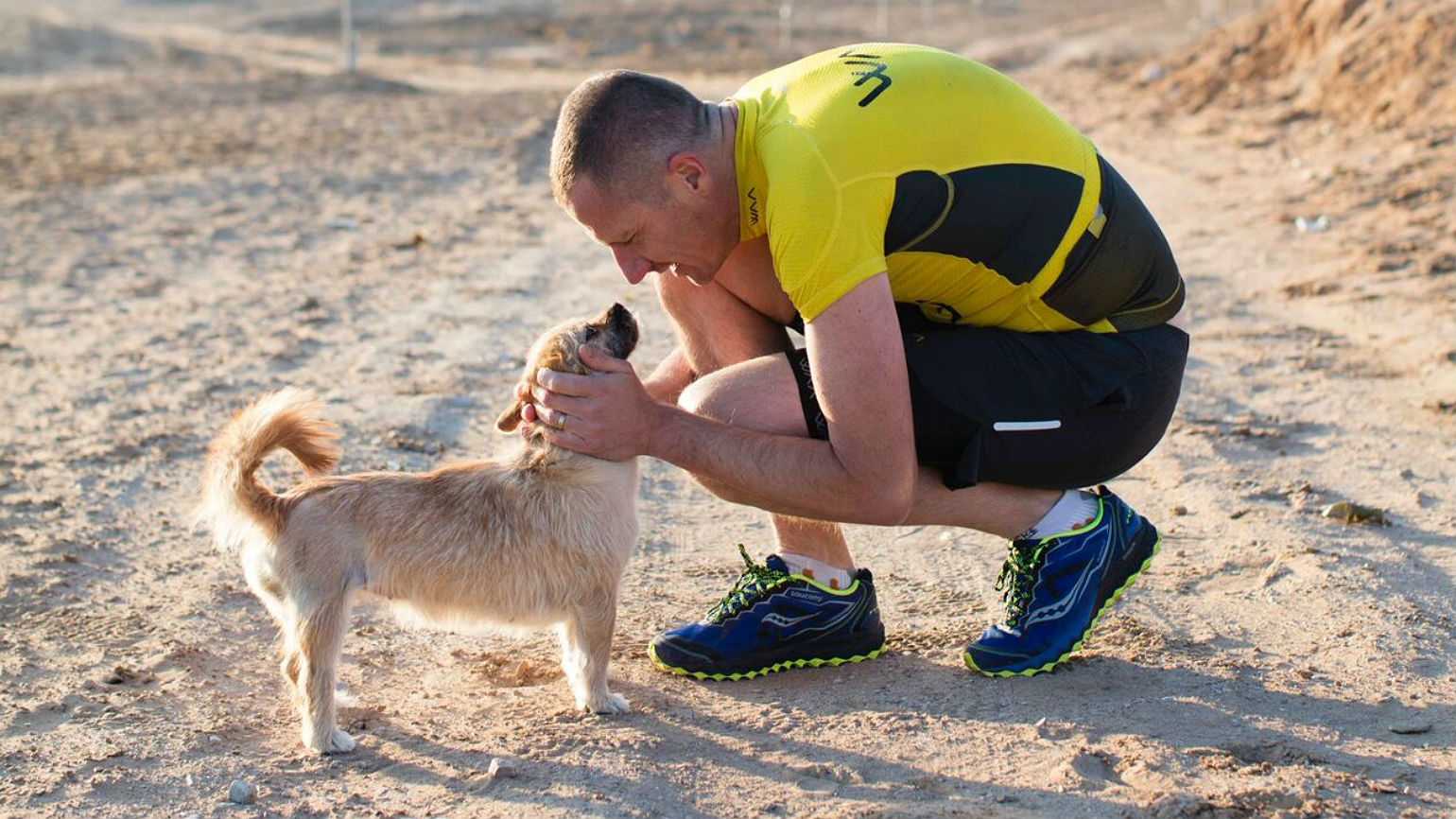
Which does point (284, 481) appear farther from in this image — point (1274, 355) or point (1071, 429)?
point (1274, 355)

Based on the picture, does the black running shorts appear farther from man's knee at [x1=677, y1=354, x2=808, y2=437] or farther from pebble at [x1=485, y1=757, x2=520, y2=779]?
pebble at [x1=485, y1=757, x2=520, y2=779]

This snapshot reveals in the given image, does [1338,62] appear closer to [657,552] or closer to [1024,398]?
[657,552]

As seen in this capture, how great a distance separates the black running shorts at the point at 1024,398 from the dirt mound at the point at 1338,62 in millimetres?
8023

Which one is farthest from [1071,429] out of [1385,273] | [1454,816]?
[1385,273]

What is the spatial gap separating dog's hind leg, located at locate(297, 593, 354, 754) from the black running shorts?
4.12ft

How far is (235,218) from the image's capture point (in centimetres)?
1051

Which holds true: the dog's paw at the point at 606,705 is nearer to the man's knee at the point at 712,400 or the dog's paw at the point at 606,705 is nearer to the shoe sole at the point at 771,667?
the shoe sole at the point at 771,667

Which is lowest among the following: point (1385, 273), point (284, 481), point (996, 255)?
point (284, 481)

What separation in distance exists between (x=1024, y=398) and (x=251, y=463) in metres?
1.88

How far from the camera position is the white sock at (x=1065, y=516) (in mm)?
3951

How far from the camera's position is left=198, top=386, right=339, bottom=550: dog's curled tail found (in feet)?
11.9

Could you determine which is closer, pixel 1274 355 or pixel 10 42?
pixel 1274 355

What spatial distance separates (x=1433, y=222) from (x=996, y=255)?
5.95 meters

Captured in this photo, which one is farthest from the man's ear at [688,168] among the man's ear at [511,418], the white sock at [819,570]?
the white sock at [819,570]
